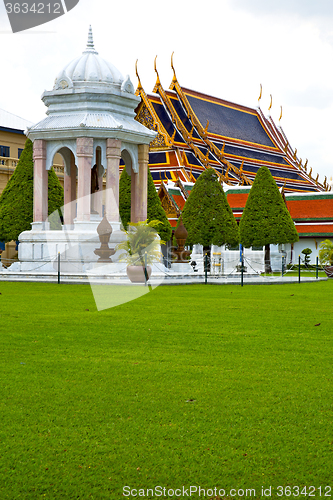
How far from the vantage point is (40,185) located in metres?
A: 24.3

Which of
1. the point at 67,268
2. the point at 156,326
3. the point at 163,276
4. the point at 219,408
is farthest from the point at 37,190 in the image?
the point at 219,408

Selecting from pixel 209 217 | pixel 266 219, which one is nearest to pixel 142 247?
pixel 209 217

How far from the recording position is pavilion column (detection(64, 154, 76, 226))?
2552cm

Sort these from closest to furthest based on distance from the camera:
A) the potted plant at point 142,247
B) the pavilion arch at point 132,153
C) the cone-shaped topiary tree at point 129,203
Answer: the potted plant at point 142,247
the pavilion arch at point 132,153
the cone-shaped topiary tree at point 129,203

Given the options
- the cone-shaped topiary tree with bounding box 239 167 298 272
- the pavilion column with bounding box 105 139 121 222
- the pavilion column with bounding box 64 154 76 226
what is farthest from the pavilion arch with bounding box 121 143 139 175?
the cone-shaped topiary tree with bounding box 239 167 298 272

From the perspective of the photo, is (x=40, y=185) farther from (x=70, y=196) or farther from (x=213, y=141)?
(x=213, y=141)

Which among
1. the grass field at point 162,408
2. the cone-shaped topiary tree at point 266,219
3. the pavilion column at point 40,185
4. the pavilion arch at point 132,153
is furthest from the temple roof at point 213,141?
the grass field at point 162,408

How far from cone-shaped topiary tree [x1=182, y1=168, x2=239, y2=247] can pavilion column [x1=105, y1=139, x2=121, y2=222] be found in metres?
8.86

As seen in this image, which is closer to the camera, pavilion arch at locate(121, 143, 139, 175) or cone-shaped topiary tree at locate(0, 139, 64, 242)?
pavilion arch at locate(121, 143, 139, 175)

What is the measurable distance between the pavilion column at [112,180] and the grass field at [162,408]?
14412 millimetres

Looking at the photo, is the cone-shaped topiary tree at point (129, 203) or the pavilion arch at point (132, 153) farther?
the cone-shaped topiary tree at point (129, 203)

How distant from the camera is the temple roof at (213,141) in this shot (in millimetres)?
45781

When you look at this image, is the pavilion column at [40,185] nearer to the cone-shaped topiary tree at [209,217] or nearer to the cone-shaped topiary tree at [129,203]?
the cone-shaped topiary tree at [129,203]

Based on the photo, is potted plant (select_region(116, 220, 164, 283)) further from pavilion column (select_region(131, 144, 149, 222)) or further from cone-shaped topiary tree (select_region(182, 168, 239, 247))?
cone-shaped topiary tree (select_region(182, 168, 239, 247))
